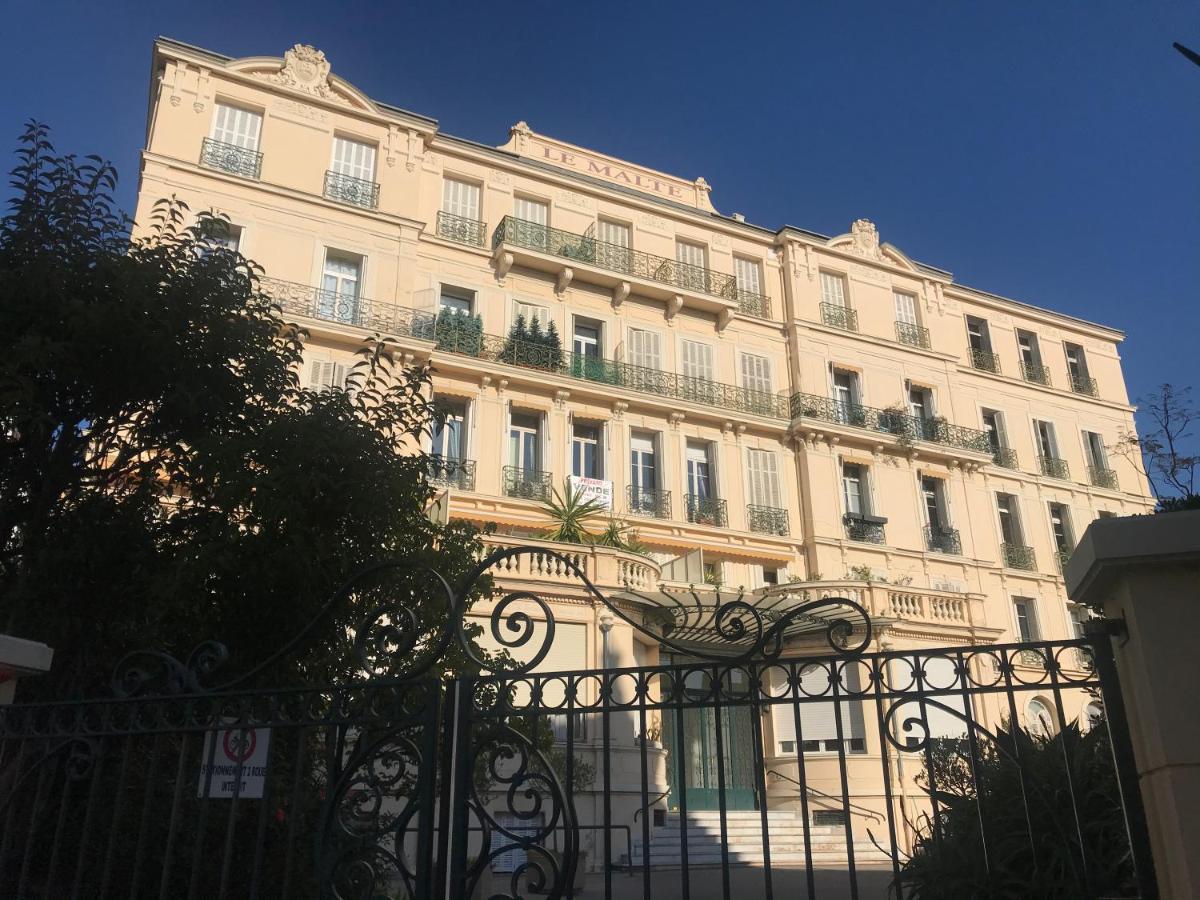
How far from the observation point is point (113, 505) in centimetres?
697

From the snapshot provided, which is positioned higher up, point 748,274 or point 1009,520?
point 748,274

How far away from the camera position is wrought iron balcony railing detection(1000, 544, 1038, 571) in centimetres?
2570

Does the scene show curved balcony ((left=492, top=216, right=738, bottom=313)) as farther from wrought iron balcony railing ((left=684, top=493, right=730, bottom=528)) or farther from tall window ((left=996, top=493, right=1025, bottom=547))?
tall window ((left=996, top=493, right=1025, bottom=547))

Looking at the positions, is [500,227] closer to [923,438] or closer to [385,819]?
[923,438]

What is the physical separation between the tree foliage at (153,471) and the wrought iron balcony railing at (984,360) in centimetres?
2504

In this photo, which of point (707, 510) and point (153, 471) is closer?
point (153, 471)

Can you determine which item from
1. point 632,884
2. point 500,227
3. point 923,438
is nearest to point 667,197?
point 500,227

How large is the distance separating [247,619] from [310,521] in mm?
859

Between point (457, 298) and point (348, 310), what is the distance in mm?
3122

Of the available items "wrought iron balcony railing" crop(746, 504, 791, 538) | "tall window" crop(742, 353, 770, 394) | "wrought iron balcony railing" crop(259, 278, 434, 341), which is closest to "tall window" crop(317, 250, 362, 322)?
"wrought iron balcony railing" crop(259, 278, 434, 341)

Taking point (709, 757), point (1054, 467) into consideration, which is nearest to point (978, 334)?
point (1054, 467)

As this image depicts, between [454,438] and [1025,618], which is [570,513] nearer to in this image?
[454,438]

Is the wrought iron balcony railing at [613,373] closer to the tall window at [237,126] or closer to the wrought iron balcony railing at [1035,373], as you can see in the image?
the tall window at [237,126]

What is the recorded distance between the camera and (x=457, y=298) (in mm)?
22031
